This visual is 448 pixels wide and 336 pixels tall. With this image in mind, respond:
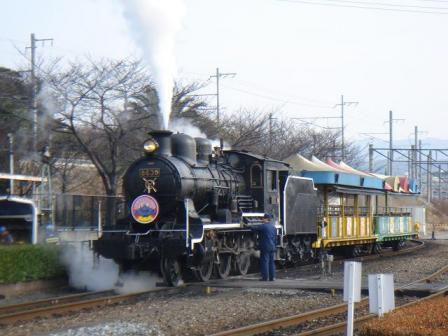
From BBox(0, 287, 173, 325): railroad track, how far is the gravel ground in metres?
0.35

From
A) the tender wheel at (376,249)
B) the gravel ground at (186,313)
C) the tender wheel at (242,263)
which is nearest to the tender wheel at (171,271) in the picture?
the gravel ground at (186,313)

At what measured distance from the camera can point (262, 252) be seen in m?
17.5

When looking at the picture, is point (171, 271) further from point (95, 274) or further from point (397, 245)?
point (397, 245)

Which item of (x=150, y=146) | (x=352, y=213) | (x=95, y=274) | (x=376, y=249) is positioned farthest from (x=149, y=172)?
(x=376, y=249)

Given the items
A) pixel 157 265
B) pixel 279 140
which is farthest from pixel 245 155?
pixel 279 140

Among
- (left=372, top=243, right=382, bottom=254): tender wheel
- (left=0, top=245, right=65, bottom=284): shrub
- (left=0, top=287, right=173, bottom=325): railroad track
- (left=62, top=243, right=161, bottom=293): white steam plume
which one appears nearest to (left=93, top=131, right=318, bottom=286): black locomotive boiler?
(left=62, top=243, right=161, bottom=293): white steam plume

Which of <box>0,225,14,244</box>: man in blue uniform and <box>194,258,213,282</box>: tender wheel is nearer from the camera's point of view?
<box>194,258,213,282</box>: tender wheel

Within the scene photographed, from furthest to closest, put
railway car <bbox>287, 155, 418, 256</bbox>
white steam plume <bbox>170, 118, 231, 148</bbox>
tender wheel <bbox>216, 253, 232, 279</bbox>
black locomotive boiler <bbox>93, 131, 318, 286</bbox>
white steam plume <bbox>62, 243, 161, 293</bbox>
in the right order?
white steam plume <bbox>170, 118, 231, 148</bbox> < railway car <bbox>287, 155, 418, 256</bbox> < tender wheel <bbox>216, 253, 232, 279</bbox> < white steam plume <bbox>62, 243, 161, 293</bbox> < black locomotive boiler <bbox>93, 131, 318, 286</bbox>

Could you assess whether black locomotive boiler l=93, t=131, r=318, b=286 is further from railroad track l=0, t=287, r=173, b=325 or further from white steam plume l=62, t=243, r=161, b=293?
railroad track l=0, t=287, r=173, b=325

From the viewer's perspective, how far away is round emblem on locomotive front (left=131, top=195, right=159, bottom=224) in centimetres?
1644

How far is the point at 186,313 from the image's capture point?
40.2ft

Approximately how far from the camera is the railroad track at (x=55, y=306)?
39.4 ft

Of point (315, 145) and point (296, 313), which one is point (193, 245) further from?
point (315, 145)

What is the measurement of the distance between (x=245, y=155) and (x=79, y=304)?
7948mm
